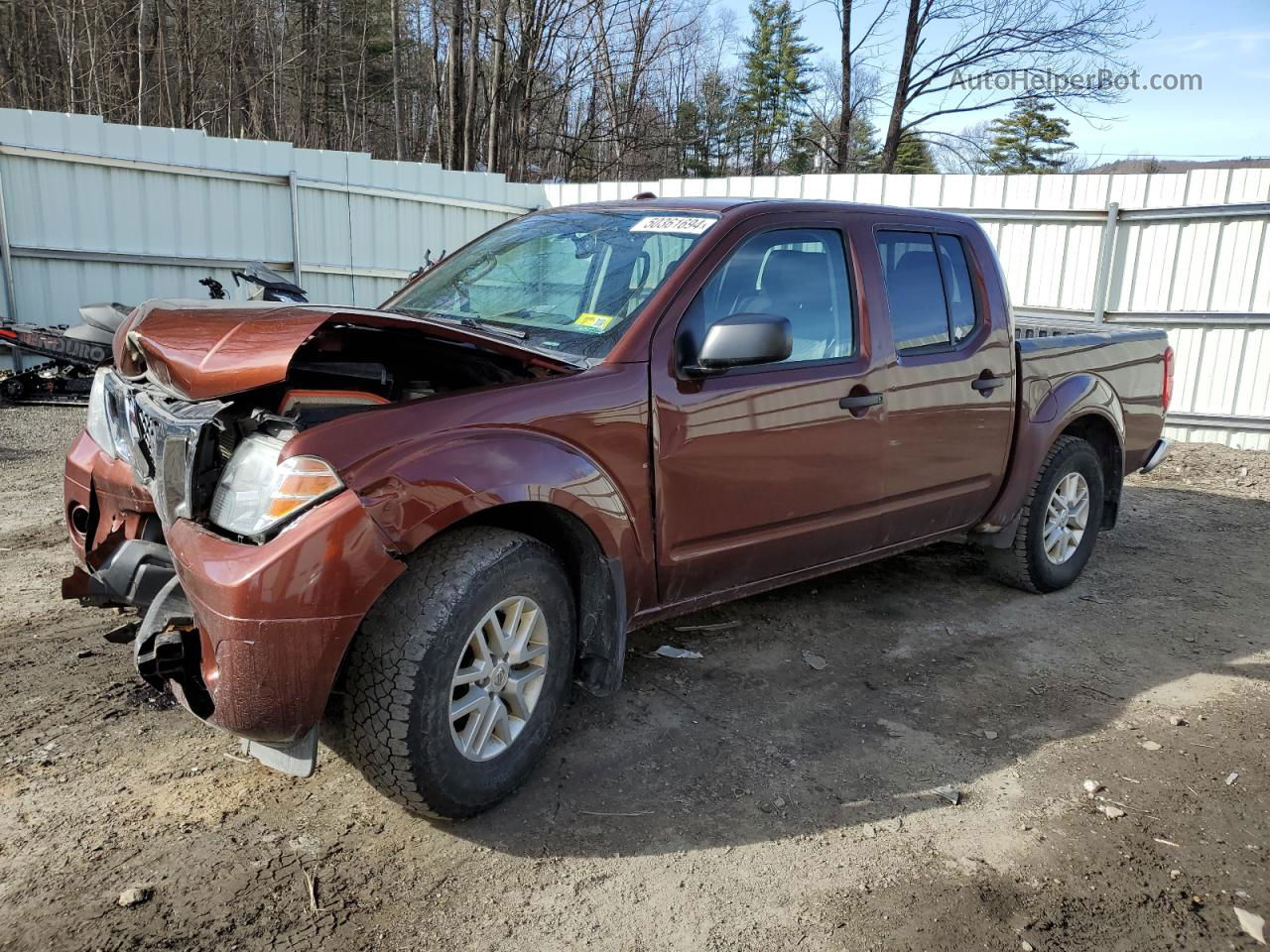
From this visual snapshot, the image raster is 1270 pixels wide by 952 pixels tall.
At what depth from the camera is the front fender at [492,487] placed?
2.51 meters

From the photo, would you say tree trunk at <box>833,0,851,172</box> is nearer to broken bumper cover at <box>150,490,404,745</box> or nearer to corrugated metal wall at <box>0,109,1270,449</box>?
corrugated metal wall at <box>0,109,1270,449</box>

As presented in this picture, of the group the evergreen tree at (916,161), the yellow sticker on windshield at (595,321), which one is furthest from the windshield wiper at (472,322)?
Result: the evergreen tree at (916,161)

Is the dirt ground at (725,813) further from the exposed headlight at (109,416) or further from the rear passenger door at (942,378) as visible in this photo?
the exposed headlight at (109,416)

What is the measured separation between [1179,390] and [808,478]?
8.60 m

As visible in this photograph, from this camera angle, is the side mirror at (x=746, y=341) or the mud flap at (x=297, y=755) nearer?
the mud flap at (x=297, y=755)

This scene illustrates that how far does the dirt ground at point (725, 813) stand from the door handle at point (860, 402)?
3.84 feet

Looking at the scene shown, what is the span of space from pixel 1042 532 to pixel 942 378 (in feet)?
4.58

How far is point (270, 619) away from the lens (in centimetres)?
235

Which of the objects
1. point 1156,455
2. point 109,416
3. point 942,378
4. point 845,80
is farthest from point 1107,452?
point 845,80

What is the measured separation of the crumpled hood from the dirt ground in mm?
1289

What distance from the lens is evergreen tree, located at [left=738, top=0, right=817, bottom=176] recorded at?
39.1 meters

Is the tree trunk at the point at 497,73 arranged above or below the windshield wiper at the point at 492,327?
above

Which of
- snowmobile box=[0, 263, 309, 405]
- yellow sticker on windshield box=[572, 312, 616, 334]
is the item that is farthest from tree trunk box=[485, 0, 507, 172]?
yellow sticker on windshield box=[572, 312, 616, 334]

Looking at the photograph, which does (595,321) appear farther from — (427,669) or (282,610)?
(282,610)
